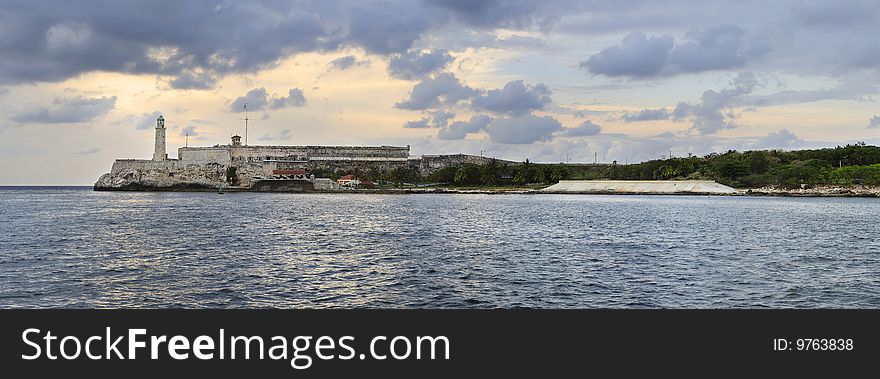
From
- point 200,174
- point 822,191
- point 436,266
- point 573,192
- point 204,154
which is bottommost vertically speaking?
point 436,266

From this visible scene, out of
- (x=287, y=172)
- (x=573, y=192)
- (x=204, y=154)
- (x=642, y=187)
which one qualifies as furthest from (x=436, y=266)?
(x=204, y=154)

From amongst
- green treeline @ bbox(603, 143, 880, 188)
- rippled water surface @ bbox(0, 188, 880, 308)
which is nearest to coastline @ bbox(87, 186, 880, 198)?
green treeline @ bbox(603, 143, 880, 188)

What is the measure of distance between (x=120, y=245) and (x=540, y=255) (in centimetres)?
2261

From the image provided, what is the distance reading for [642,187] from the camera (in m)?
158

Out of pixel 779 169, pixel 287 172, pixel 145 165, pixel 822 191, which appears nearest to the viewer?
pixel 822 191

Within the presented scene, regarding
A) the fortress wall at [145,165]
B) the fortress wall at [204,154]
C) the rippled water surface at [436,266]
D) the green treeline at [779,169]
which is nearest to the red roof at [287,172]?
the fortress wall at [204,154]

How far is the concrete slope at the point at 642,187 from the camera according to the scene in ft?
488

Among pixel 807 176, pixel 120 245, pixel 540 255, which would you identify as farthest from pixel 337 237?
pixel 807 176

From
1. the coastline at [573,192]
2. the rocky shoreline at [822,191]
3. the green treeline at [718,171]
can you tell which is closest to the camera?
the rocky shoreline at [822,191]

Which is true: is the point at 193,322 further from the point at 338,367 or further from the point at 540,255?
the point at 540,255

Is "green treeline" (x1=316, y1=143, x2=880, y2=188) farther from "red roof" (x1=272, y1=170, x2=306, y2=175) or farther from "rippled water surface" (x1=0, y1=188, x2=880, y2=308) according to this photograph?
"rippled water surface" (x1=0, y1=188, x2=880, y2=308)

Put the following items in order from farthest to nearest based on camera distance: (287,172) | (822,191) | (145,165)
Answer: (287,172) → (145,165) → (822,191)

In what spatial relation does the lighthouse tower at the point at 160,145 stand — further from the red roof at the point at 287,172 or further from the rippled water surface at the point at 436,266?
the rippled water surface at the point at 436,266

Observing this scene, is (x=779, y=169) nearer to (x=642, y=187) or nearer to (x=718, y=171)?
(x=718, y=171)
